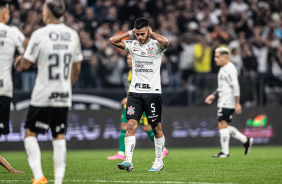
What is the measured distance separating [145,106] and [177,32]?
1216cm

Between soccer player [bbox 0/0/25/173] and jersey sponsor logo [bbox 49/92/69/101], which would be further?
soccer player [bbox 0/0/25/173]

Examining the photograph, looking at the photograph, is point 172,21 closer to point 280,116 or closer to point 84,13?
point 84,13

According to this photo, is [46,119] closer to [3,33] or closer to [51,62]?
[51,62]

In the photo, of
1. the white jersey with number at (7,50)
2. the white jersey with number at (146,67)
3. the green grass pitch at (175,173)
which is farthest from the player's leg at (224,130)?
the white jersey with number at (7,50)

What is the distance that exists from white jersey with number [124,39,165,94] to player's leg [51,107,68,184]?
10.1 feet

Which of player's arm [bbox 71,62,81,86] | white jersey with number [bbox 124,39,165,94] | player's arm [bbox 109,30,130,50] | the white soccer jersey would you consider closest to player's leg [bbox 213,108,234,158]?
the white soccer jersey

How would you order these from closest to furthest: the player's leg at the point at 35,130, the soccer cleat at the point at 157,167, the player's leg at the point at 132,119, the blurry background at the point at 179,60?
the player's leg at the point at 35,130 < the player's leg at the point at 132,119 < the soccer cleat at the point at 157,167 < the blurry background at the point at 179,60

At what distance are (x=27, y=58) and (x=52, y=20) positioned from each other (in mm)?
597

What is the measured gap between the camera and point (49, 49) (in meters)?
7.39

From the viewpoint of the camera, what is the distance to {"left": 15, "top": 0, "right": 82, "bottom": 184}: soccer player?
739 cm

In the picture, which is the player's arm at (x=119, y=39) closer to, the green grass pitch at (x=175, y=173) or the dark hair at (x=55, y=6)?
the green grass pitch at (x=175, y=173)

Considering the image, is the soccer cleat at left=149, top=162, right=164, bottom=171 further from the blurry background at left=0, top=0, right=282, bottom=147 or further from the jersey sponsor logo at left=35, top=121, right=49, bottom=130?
the blurry background at left=0, top=0, right=282, bottom=147

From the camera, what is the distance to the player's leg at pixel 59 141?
746cm

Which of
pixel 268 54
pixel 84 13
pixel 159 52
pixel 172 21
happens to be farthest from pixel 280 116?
pixel 159 52
